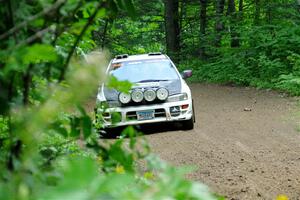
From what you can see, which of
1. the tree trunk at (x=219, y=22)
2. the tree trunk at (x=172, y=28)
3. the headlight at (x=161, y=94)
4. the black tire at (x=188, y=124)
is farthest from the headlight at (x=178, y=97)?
the tree trunk at (x=172, y=28)

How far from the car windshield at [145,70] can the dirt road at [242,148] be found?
1144mm

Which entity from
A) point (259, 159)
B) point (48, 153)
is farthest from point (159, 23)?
point (48, 153)

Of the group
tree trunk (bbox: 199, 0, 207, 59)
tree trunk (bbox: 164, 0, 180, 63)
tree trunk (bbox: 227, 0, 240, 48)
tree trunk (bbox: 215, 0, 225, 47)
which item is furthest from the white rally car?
tree trunk (bbox: 199, 0, 207, 59)

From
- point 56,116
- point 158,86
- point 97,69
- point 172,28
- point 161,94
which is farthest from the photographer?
point 172,28

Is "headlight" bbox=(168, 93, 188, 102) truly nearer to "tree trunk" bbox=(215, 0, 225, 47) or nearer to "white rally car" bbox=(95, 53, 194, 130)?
"white rally car" bbox=(95, 53, 194, 130)

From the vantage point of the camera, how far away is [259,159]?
841 cm

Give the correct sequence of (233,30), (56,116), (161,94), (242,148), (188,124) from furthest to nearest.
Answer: (233,30), (188,124), (161,94), (242,148), (56,116)

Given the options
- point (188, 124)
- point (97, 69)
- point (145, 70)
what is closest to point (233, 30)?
point (145, 70)

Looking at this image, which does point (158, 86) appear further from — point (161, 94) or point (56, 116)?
point (56, 116)

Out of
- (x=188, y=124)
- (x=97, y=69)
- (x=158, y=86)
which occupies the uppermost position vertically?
(x=97, y=69)

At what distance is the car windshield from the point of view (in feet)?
36.7

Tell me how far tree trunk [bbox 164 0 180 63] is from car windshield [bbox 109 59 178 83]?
49.8 ft

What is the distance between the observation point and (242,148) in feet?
30.5

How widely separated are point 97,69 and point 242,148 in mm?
8524
